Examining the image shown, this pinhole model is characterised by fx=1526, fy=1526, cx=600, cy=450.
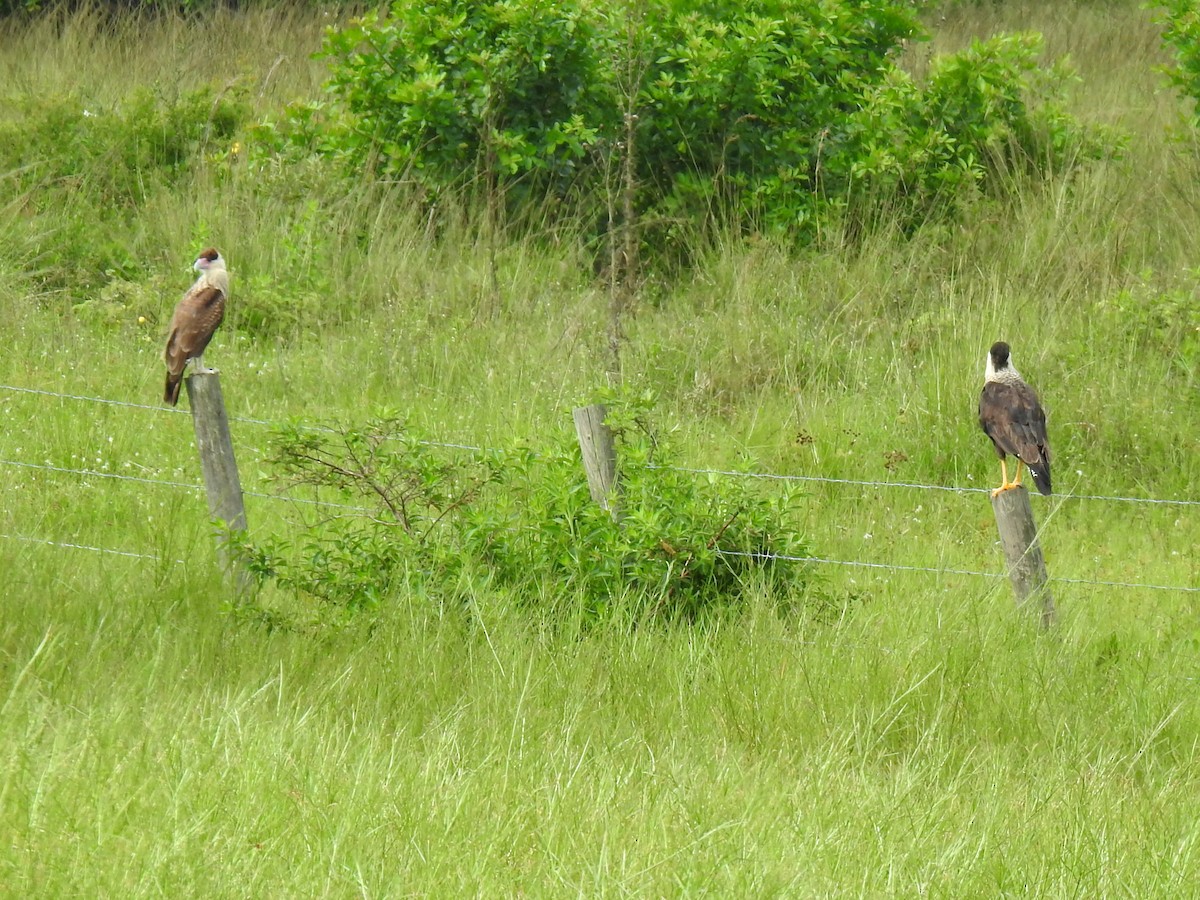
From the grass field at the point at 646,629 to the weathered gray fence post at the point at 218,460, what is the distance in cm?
12

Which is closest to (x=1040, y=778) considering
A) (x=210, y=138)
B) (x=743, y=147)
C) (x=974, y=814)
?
(x=974, y=814)

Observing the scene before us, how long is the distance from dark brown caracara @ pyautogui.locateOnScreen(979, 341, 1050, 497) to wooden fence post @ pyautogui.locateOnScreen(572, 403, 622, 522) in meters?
1.51

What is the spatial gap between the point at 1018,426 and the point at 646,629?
1.77 metres

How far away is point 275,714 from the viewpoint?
435 cm

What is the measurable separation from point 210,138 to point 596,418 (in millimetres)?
7777

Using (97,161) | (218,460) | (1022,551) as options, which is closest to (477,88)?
(97,161)

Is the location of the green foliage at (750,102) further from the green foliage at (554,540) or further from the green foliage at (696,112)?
the green foliage at (554,540)

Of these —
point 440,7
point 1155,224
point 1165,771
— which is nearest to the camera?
point 1165,771

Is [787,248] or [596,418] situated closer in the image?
[596,418]

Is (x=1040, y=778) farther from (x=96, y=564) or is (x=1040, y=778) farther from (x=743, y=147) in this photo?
(x=743, y=147)

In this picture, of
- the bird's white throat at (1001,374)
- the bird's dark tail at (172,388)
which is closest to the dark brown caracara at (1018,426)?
the bird's white throat at (1001,374)

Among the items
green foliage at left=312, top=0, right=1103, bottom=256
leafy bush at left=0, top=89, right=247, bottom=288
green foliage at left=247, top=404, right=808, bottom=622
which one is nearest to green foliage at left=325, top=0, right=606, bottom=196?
green foliage at left=312, top=0, right=1103, bottom=256

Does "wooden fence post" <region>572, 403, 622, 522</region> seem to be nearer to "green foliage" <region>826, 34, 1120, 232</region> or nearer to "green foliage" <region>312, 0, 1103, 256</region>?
"green foliage" <region>312, 0, 1103, 256</region>

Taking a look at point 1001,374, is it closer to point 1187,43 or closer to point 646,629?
point 646,629
